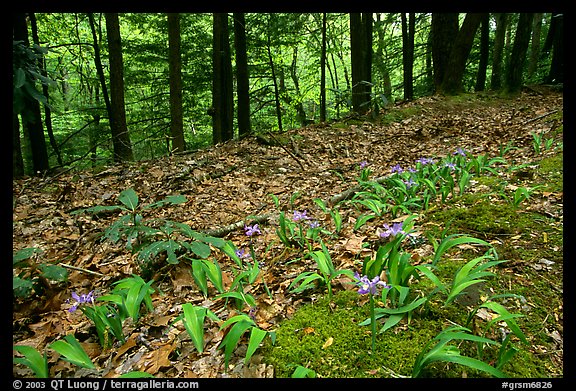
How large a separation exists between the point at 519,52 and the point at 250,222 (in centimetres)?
868

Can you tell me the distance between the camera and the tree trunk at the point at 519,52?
7.70m

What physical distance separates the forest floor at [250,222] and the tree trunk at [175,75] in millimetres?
1158

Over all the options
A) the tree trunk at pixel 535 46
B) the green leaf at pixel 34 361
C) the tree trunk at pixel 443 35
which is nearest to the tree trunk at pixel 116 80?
the green leaf at pixel 34 361

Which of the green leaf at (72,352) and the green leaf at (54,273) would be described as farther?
the green leaf at (54,273)

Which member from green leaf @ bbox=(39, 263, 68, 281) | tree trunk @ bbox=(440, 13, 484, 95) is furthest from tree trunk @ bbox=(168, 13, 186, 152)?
tree trunk @ bbox=(440, 13, 484, 95)

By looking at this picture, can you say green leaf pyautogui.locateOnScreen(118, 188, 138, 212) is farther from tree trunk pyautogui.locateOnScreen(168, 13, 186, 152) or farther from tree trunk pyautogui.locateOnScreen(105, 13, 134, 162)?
tree trunk pyautogui.locateOnScreen(168, 13, 186, 152)

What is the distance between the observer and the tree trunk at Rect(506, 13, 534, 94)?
770cm

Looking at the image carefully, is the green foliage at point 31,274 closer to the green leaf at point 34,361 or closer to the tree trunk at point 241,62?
the green leaf at point 34,361

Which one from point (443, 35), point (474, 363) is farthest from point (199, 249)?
point (443, 35)

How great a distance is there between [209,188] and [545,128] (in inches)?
217

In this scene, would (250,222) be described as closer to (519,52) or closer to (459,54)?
(459,54)

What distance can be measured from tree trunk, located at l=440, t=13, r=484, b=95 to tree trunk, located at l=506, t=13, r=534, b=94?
3.17 feet

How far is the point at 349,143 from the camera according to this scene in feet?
21.6

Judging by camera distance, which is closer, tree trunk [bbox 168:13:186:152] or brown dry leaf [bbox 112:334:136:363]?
brown dry leaf [bbox 112:334:136:363]
